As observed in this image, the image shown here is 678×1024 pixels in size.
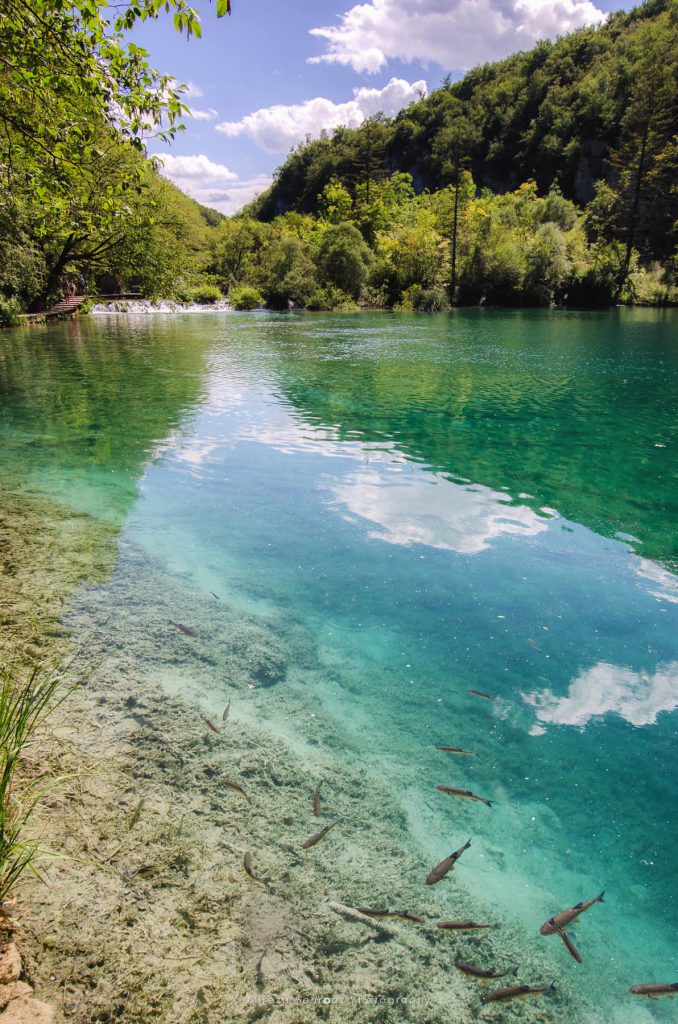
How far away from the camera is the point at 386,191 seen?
92312 mm

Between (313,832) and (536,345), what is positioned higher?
(536,345)

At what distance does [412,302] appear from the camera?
6031cm

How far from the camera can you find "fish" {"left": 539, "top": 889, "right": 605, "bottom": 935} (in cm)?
256

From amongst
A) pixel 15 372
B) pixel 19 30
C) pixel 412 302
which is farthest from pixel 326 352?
pixel 412 302

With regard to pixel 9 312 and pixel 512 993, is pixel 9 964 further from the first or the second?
pixel 9 312

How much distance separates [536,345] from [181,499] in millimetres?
24206

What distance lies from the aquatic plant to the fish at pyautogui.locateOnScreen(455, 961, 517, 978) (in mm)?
1796

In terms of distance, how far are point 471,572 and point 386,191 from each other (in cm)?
10250

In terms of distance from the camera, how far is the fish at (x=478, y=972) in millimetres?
2309

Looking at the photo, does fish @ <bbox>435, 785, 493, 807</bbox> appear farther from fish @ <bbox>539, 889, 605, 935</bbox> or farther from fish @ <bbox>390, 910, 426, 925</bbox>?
fish @ <bbox>390, 910, 426, 925</bbox>

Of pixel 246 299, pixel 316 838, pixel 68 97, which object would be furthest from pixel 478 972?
pixel 246 299

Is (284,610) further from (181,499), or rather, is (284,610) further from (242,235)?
(242,235)

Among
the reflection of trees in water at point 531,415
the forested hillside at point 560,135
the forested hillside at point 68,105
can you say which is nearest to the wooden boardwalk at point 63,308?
the reflection of trees in water at point 531,415

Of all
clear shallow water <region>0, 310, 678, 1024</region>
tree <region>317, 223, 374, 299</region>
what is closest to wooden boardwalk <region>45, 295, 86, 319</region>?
tree <region>317, 223, 374, 299</region>
